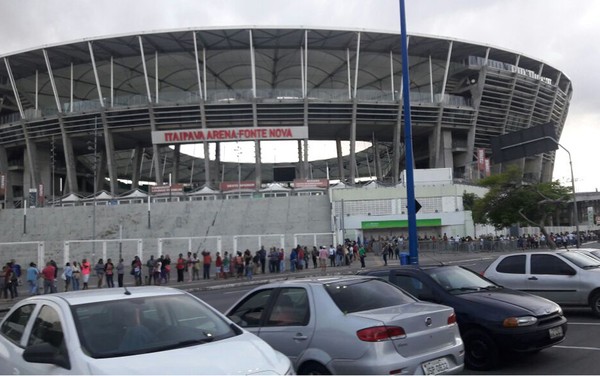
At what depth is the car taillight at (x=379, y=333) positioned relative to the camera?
5.34 meters

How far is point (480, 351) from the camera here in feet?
24.2

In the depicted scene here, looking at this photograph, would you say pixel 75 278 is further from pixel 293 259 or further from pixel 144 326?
pixel 144 326

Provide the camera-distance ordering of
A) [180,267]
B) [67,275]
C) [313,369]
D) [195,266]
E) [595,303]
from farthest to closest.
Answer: [195,266], [180,267], [67,275], [595,303], [313,369]

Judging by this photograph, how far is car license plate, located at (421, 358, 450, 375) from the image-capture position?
553 centimetres

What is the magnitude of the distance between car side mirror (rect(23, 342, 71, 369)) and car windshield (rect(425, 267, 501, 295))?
541 cm

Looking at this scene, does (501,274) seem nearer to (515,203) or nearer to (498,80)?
(515,203)

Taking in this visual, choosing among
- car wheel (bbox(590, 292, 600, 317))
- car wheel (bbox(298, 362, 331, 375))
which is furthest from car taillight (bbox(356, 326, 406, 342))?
car wheel (bbox(590, 292, 600, 317))

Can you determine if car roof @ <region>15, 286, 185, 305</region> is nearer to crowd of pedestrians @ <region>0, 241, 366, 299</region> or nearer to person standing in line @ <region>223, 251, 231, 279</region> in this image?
crowd of pedestrians @ <region>0, 241, 366, 299</region>

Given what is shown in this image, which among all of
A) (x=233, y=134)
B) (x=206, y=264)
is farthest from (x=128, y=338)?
(x=233, y=134)

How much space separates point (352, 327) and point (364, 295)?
77 centimetres

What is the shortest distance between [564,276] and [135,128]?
5705cm

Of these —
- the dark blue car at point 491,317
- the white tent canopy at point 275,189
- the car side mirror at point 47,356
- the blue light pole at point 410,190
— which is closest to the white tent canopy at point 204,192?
the white tent canopy at point 275,189

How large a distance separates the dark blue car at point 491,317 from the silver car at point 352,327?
1.35 metres

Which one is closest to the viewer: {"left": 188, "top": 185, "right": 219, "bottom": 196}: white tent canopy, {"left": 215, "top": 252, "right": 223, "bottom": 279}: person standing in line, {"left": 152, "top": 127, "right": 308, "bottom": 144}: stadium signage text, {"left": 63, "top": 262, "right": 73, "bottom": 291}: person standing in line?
{"left": 63, "top": 262, "right": 73, "bottom": 291}: person standing in line
